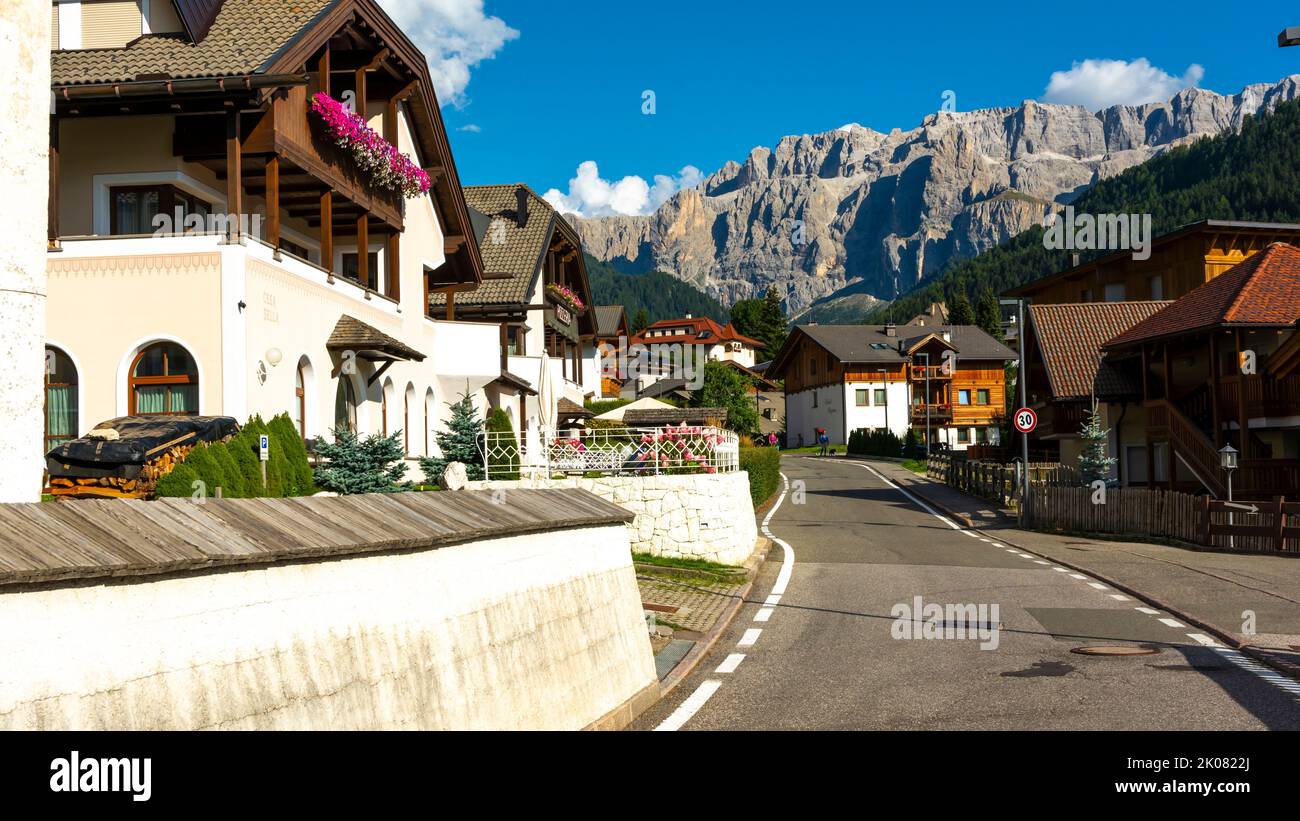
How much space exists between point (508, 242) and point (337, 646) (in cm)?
3441

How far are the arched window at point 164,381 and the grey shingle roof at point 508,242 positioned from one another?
709 inches

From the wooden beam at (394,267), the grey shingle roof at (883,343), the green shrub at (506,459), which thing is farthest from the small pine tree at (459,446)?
the grey shingle roof at (883,343)

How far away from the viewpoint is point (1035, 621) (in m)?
15.2

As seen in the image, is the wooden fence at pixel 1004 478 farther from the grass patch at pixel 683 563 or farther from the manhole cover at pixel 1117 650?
the manhole cover at pixel 1117 650

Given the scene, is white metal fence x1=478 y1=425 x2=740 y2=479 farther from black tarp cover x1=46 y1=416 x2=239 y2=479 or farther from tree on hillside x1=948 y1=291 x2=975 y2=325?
tree on hillside x1=948 y1=291 x2=975 y2=325

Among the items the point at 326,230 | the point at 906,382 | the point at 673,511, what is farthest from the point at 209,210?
the point at 906,382

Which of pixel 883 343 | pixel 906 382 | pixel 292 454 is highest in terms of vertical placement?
pixel 883 343

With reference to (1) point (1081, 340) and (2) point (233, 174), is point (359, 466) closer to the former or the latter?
(2) point (233, 174)

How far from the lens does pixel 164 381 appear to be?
1758 cm

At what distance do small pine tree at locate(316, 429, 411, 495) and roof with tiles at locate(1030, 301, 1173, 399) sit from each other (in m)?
29.5

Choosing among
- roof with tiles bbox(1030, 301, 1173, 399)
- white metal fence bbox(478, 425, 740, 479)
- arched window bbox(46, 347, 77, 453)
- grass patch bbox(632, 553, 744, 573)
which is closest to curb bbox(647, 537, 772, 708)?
grass patch bbox(632, 553, 744, 573)
